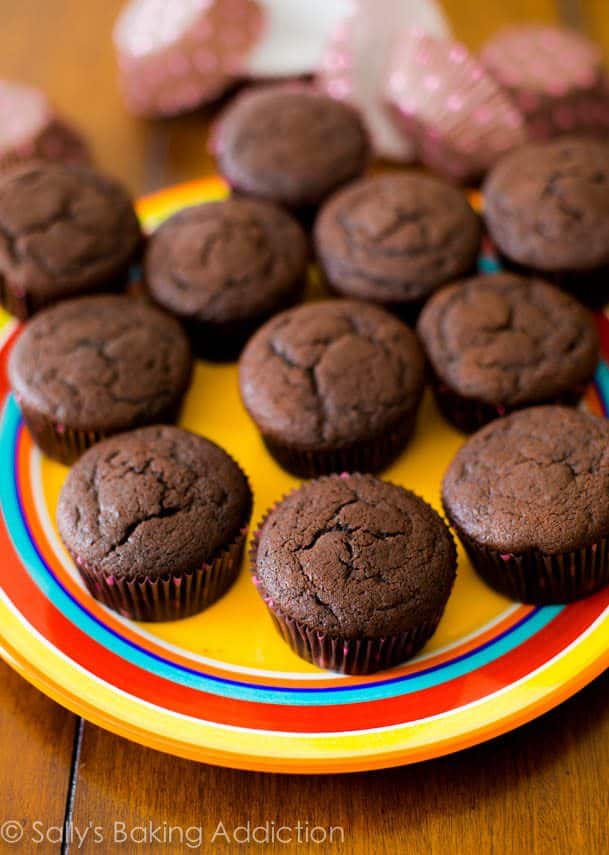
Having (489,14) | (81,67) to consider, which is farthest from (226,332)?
(489,14)

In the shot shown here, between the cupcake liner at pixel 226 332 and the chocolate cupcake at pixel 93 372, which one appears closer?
the chocolate cupcake at pixel 93 372

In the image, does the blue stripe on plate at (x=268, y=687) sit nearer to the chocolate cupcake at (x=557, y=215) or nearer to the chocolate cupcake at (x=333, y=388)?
the chocolate cupcake at (x=333, y=388)

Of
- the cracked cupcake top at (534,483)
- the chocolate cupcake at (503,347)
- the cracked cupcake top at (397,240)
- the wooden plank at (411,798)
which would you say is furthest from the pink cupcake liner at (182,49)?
the wooden plank at (411,798)

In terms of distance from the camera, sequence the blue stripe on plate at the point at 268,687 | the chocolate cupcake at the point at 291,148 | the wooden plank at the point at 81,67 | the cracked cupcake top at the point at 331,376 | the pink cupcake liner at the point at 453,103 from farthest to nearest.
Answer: the wooden plank at the point at 81,67 → the pink cupcake liner at the point at 453,103 → the chocolate cupcake at the point at 291,148 → the cracked cupcake top at the point at 331,376 → the blue stripe on plate at the point at 268,687

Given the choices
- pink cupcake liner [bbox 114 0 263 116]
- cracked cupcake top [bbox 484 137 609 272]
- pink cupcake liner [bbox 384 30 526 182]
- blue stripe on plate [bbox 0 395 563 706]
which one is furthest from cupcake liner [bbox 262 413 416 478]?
pink cupcake liner [bbox 114 0 263 116]

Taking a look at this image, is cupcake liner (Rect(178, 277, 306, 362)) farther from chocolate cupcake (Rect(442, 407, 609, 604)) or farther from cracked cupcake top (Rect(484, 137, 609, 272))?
chocolate cupcake (Rect(442, 407, 609, 604))

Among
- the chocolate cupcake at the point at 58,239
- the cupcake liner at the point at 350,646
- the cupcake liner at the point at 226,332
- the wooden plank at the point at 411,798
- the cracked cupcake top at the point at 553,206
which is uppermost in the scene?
the chocolate cupcake at the point at 58,239

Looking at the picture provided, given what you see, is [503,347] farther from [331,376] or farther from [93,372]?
[93,372]
